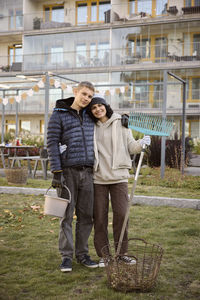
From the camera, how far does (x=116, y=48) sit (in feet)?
99.7

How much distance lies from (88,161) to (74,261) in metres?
1.04

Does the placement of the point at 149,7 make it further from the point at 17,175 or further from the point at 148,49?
the point at 17,175

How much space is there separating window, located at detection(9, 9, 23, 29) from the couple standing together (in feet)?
108

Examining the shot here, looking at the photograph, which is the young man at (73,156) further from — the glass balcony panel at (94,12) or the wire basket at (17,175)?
the glass balcony panel at (94,12)

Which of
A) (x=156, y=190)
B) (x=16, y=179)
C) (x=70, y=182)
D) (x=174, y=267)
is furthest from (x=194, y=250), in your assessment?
(x=16, y=179)

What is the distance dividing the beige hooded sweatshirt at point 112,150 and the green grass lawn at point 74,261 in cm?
89

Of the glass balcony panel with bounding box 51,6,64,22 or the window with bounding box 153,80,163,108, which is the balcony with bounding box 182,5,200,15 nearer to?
the window with bounding box 153,80,163,108

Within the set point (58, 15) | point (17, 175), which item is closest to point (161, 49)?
point (58, 15)

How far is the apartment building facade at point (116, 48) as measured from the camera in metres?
29.0

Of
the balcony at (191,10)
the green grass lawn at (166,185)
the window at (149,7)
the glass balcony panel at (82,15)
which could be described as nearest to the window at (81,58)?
the glass balcony panel at (82,15)

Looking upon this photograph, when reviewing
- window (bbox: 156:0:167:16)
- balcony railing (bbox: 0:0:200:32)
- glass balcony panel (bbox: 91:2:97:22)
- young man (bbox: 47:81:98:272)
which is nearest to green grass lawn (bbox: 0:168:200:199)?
young man (bbox: 47:81:98:272)

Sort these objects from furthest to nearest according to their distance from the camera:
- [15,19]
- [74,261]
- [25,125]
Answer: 1. [25,125]
2. [15,19]
3. [74,261]

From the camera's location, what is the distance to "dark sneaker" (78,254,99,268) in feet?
12.7

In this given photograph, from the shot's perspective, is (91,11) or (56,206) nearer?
(56,206)
